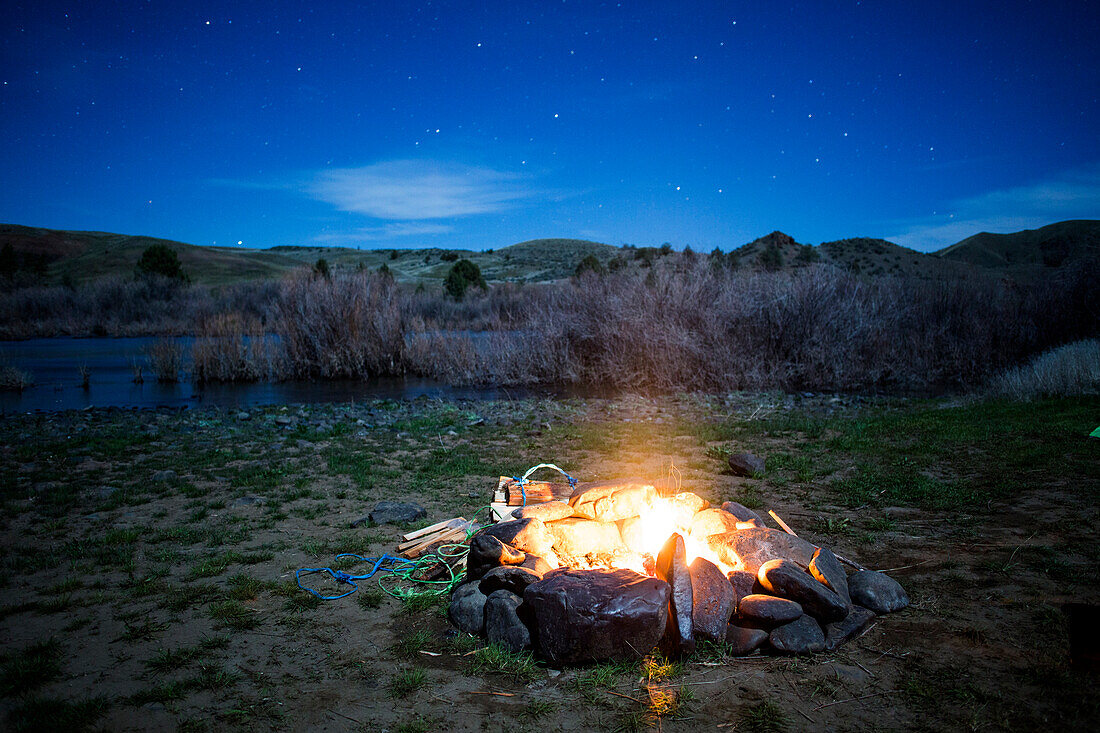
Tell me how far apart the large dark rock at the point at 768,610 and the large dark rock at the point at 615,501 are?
1075 mm

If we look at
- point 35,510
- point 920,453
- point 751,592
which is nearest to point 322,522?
point 35,510

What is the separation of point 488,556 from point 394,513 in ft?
5.87

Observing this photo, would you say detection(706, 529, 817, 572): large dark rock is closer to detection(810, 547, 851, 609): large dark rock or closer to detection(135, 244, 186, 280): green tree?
detection(810, 547, 851, 609): large dark rock

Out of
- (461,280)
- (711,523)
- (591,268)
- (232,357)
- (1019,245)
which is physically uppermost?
(1019,245)

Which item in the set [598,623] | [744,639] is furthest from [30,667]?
[744,639]

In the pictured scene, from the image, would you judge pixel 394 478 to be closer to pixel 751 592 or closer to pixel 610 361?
pixel 751 592

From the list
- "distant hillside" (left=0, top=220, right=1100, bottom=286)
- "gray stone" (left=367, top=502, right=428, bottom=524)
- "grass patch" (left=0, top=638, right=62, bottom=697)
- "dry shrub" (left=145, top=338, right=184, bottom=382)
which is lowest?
"grass patch" (left=0, top=638, right=62, bottom=697)

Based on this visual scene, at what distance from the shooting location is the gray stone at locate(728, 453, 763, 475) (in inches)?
256

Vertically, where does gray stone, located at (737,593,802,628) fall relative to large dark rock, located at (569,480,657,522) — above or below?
below

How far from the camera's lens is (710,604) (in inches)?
125

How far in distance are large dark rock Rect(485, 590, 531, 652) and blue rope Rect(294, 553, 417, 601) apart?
3.71ft

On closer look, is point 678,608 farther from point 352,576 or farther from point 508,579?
point 352,576

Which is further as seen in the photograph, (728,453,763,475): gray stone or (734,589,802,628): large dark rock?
(728,453,763,475): gray stone

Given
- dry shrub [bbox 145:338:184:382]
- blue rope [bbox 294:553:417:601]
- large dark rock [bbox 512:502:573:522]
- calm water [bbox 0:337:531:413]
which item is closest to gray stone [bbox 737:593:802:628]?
large dark rock [bbox 512:502:573:522]
